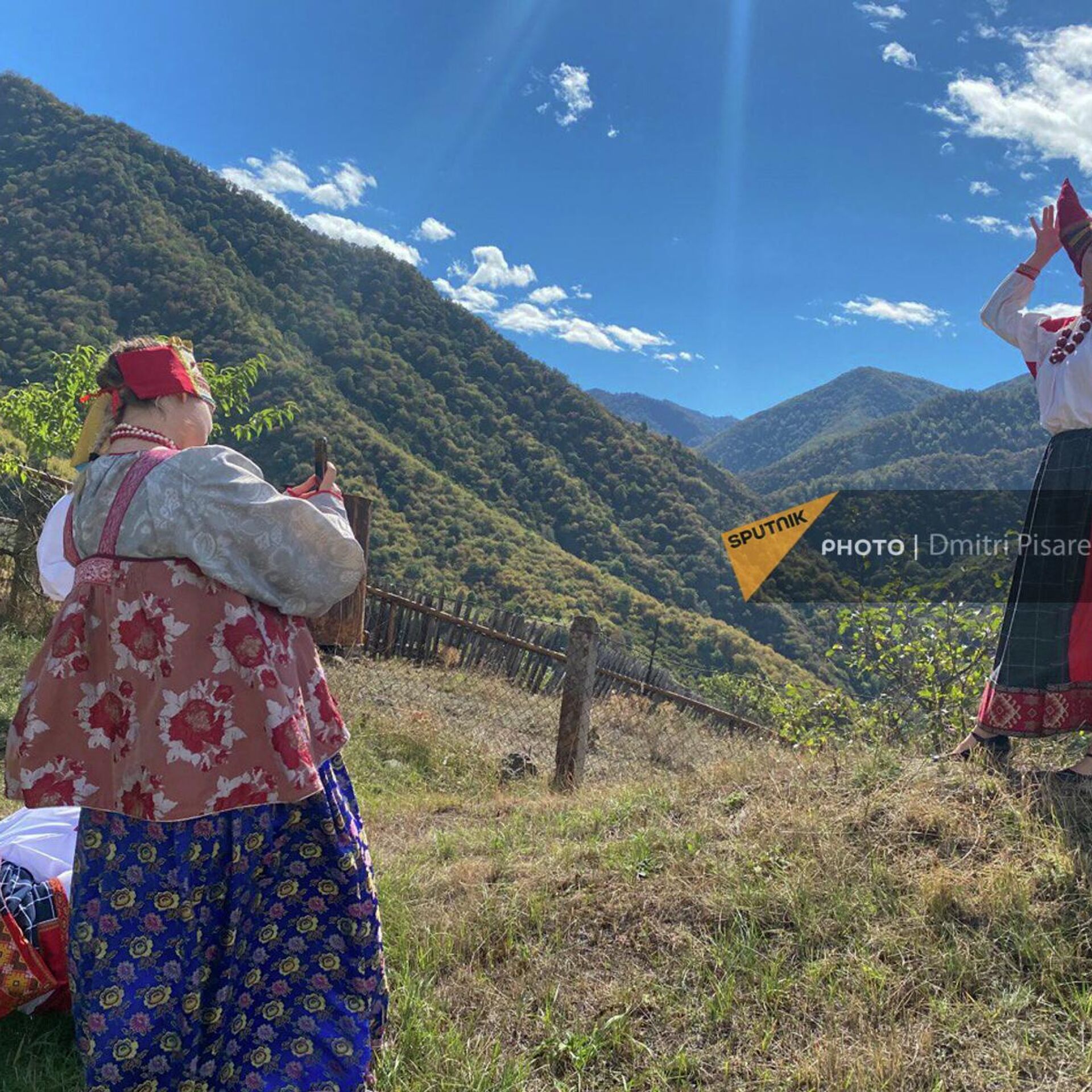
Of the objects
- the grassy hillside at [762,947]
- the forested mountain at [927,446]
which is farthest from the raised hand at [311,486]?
the forested mountain at [927,446]

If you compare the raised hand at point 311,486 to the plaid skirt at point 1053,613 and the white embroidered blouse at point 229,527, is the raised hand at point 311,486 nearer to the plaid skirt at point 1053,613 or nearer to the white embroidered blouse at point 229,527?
the white embroidered blouse at point 229,527

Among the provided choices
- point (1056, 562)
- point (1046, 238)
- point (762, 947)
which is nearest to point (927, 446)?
point (1046, 238)

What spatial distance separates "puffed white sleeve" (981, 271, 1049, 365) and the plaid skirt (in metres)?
0.35

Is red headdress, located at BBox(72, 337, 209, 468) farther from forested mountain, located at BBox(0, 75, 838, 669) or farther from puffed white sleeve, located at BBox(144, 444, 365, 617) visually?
forested mountain, located at BBox(0, 75, 838, 669)

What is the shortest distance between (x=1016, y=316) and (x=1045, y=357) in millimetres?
204

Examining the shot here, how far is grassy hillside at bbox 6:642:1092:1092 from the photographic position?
1743 mm

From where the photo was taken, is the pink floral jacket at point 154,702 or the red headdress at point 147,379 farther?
the red headdress at point 147,379

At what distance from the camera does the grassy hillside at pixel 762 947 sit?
174 cm

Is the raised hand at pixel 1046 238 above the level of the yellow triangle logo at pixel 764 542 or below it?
above

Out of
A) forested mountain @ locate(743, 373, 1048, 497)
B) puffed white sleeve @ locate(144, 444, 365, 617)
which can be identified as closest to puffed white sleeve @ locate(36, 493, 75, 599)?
puffed white sleeve @ locate(144, 444, 365, 617)

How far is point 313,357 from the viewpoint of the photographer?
166 ft

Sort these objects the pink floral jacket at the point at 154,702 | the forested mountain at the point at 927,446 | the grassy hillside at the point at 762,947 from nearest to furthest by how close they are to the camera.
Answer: the pink floral jacket at the point at 154,702 < the grassy hillside at the point at 762,947 < the forested mountain at the point at 927,446

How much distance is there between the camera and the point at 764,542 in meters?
3.58

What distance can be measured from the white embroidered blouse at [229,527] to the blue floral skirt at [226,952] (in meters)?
0.51
